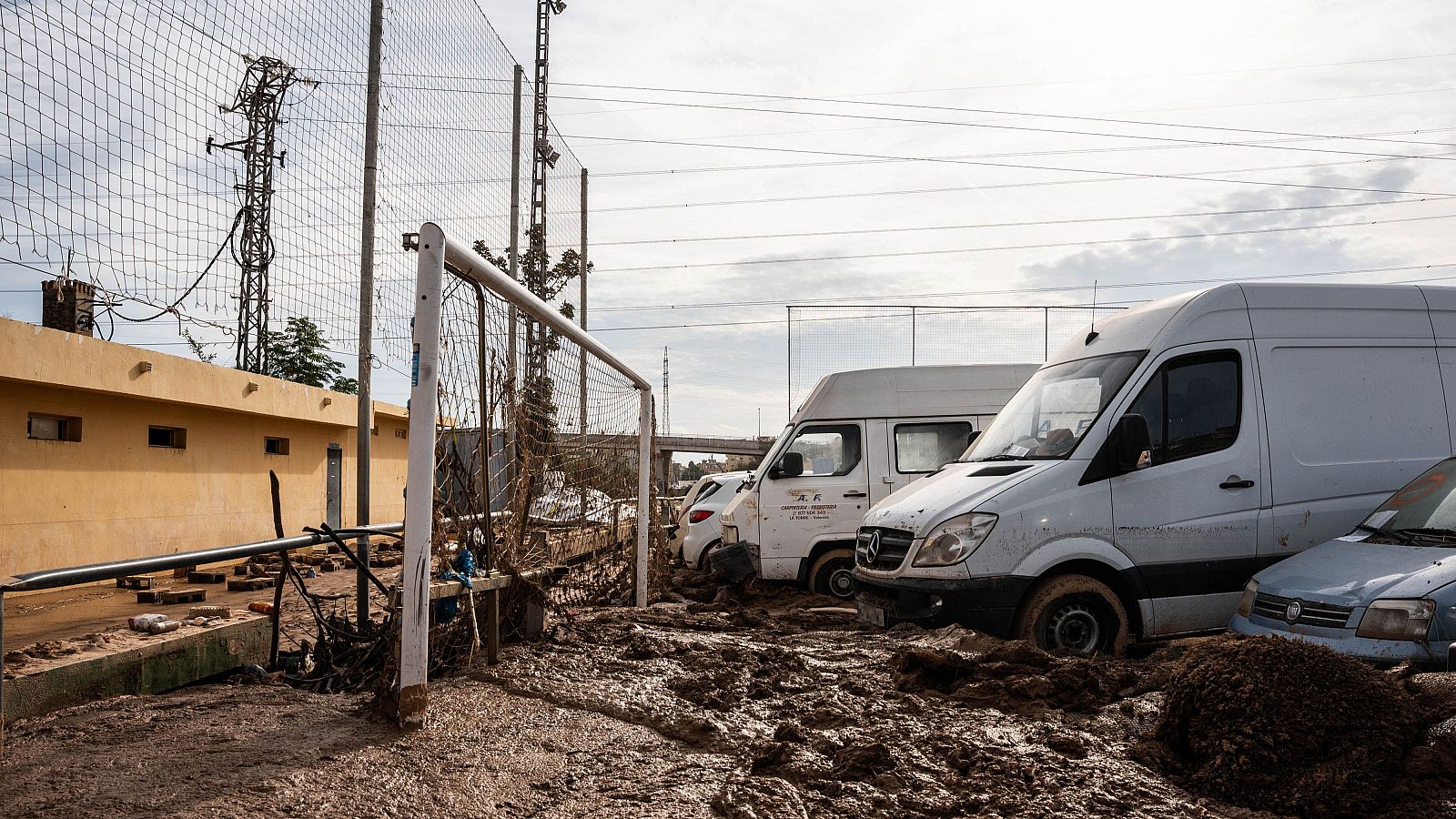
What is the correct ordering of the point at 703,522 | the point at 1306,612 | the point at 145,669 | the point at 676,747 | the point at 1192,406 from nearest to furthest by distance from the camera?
the point at 676,747 → the point at 1306,612 → the point at 145,669 → the point at 1192,406 → the point at 703,522

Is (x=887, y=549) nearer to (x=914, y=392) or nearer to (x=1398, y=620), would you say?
(x=1398, y=620)

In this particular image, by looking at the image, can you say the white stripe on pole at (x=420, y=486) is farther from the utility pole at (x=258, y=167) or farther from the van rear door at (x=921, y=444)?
the van rear door at (x=921, y=444)

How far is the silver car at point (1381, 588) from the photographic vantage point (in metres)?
4.75

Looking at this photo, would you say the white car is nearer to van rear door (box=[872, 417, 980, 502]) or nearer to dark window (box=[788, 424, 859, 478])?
dark window (box=[788, 424, 859, 478])

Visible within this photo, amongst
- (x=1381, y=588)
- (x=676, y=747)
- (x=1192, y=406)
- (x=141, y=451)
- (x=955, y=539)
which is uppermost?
(x=1192, y=406)

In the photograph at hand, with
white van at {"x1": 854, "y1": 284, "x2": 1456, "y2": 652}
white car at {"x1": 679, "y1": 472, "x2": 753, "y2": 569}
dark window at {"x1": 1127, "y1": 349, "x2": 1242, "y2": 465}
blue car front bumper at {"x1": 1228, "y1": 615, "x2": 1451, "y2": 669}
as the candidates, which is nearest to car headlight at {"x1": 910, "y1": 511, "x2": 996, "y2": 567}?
white van at {"x1": 854, "y1": 284, "x2": 1456, "y2": 652}

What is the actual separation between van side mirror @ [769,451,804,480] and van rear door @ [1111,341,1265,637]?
4.43m

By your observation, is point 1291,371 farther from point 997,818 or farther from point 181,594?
point 181,594

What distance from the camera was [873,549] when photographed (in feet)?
23.0

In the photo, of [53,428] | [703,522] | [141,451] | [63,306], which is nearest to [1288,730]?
[703,522]

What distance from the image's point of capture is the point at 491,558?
5.34 meters

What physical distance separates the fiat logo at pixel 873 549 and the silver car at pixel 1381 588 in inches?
89.3

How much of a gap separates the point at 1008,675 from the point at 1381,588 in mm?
1992

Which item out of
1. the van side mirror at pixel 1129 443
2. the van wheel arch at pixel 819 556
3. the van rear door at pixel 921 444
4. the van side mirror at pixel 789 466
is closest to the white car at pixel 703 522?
the van side mirror at pixel 789 466
